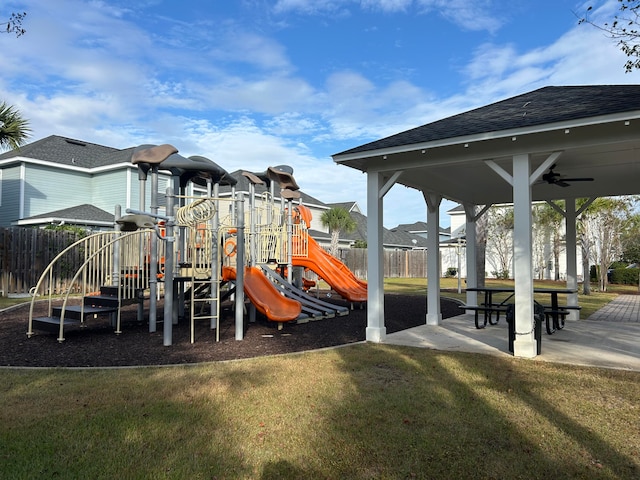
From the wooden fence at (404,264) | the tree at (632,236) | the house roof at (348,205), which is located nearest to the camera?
the tree at (632,236)

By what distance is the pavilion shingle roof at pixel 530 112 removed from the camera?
5.75m

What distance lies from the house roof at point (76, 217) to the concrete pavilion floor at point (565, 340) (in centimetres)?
1714

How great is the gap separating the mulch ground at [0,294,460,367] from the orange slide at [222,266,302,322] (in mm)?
321

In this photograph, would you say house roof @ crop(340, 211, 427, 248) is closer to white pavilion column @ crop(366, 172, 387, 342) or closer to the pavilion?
the pavilion

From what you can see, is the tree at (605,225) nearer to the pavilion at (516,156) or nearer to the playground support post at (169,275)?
the pavilion at (516,156)

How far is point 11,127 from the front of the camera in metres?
13.2

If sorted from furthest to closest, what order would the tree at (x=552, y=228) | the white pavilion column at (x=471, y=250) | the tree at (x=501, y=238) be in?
the tree at (x=501, y=238) → the tree at (x=552, y=228) → the white pavilion column at (x=471, y=250)

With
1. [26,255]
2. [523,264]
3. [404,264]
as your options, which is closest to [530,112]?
[523,264]

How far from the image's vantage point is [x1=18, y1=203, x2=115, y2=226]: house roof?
780 inches

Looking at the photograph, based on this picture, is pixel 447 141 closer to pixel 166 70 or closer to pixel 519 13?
pixel 519 13

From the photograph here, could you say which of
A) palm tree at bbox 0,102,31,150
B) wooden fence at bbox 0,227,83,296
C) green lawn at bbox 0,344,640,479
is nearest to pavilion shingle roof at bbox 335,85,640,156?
green lawn at bbox 0,344,640,479

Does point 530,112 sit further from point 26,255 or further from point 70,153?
point 70,153

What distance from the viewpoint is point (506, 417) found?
3758mm

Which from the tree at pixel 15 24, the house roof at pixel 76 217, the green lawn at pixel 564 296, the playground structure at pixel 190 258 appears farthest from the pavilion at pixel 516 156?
the house roof at pixel 76 217
